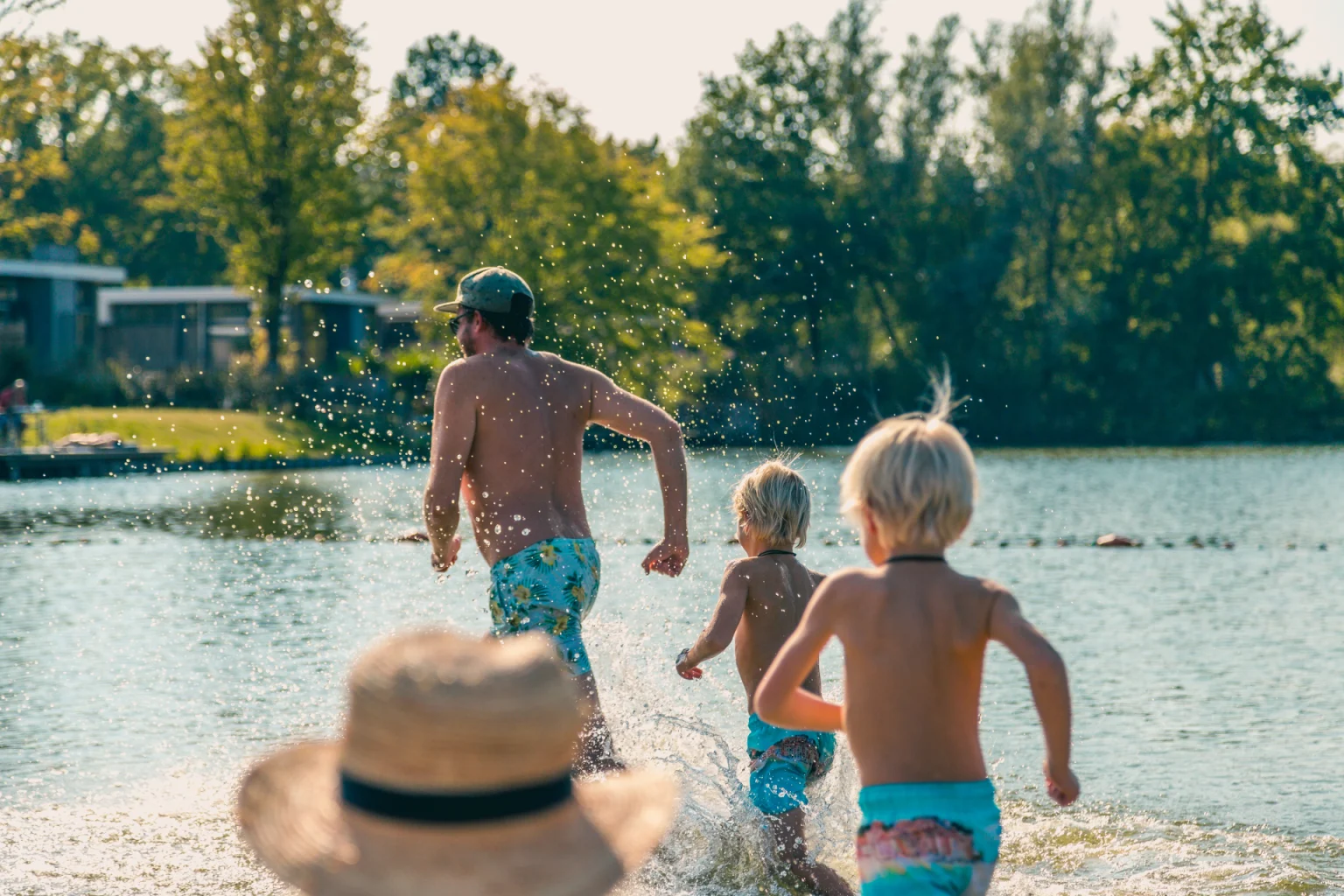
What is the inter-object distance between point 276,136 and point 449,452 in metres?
44.6

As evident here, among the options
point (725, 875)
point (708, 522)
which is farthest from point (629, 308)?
point (725, 875)

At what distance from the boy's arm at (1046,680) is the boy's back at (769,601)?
2105 mm

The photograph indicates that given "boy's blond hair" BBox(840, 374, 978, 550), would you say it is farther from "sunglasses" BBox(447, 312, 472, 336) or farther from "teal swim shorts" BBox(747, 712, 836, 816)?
"sunglasses" BBox(447, 312, 472, 336)

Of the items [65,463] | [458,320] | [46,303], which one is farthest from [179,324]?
[458,320]

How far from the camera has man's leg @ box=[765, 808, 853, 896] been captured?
5.61m

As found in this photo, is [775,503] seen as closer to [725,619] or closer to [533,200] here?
[725,619]

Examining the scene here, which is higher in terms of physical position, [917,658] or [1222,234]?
[1222,234]

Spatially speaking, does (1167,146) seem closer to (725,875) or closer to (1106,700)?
(1106,700)

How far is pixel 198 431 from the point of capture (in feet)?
122

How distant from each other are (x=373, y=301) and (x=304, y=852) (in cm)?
6434

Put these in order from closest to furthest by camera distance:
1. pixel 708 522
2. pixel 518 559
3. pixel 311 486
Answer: pixel 518 559, pixel 708 522, pixel 311 486

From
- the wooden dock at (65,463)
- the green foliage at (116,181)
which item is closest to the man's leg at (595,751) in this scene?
the wooden dock at (65,463)

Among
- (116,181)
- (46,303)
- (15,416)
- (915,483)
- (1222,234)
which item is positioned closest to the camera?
(915,483)

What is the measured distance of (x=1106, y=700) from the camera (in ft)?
32.1
